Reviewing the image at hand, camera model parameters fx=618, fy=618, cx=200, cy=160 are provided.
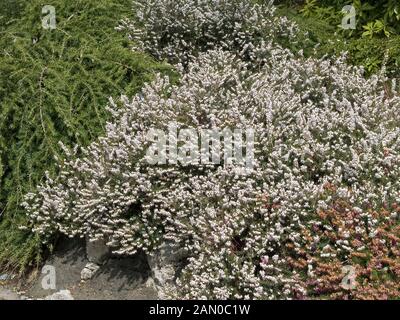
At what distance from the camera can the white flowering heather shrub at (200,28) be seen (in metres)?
6.25

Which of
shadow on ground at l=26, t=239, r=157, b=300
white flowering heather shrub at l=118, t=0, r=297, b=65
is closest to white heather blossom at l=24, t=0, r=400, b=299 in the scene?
shadow on ground at l=26, t=239, r=157, b=300

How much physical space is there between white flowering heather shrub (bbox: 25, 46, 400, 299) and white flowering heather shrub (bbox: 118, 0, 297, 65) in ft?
2.16

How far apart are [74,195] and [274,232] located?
1729 millimetres

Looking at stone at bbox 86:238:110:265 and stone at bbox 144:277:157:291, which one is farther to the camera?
stone at bbox 86:238:110:265

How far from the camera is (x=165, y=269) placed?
4.68m

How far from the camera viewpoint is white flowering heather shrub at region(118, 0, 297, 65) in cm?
625

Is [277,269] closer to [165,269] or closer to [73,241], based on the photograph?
[165,269]

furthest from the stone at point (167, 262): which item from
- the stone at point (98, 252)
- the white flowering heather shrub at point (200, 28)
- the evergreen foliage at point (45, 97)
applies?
the white flowering heather shrub at point (200, 28)

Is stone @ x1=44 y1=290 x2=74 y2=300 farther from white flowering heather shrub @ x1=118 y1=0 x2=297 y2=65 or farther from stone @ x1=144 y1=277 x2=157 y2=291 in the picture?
white flowering heather shrub @ x1=118 y1=0 x2=297 y2=65

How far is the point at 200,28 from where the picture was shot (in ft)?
20.8

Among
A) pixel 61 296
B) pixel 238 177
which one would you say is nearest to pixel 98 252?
pixel 61 296

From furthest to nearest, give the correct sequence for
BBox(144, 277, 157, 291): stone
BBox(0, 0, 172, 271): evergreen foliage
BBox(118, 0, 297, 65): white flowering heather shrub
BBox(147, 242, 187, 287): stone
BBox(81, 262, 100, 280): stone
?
1. BBox(118, 0, 297, 65): white flowering heather shrub
2. BBox(0, 0, 172, 271): evergreen foliage
3. BBox(81, 262, 100, 280): stone
4. BBox(144, 277, 157, 291): stone
5. BBox(147, 242, 187, 287): stone
